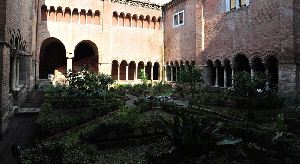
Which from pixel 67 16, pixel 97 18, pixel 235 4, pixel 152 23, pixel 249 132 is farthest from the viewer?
pixel 152 23

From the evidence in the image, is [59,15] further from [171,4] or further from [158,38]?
[171,4]

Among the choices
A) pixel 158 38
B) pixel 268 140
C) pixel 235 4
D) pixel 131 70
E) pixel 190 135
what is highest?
pixel 235 4

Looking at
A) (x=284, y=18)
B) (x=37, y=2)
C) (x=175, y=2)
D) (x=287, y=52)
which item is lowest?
(x=287, y=52)

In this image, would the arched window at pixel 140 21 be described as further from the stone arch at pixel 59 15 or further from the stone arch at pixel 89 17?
the stone arch at pixel 59 15

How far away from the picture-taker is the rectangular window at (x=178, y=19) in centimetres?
2246

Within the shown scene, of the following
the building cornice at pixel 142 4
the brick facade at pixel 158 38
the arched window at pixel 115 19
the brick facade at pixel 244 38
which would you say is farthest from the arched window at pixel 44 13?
the brick facade at pixel 244 38

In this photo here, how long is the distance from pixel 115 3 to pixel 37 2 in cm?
762

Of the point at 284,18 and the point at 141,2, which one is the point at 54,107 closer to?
the point at 284,18

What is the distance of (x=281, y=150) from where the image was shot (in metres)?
4.86

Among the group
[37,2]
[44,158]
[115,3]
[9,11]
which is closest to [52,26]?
[37,2]

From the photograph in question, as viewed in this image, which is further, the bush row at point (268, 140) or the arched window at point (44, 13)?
the arched window at point (44, 13)

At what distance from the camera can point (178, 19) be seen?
22.9 meters

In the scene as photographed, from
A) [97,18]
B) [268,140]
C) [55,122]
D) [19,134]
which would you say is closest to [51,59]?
[97,18]

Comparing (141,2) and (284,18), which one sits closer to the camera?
(284,18)
